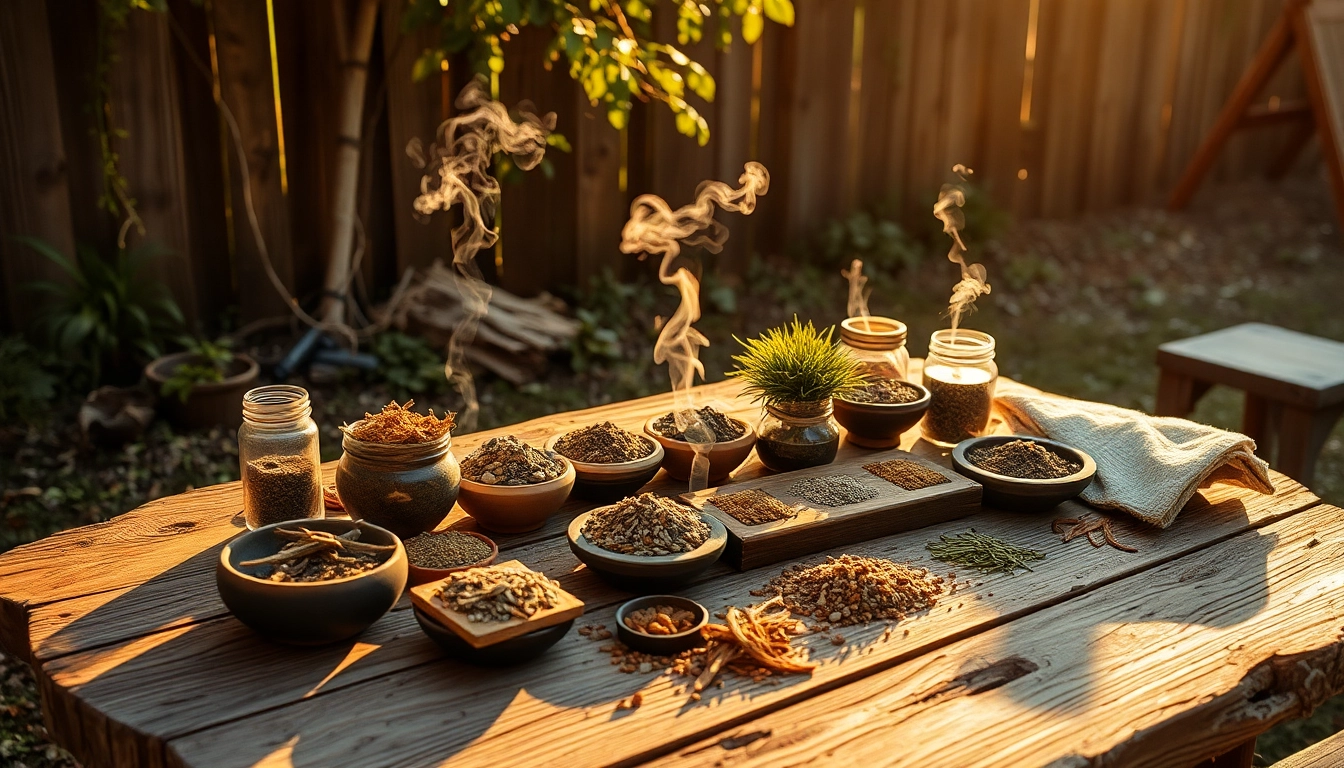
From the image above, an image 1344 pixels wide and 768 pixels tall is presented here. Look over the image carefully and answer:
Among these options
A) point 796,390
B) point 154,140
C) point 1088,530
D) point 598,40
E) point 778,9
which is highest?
point 778,9

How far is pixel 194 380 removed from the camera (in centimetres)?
Result: 405

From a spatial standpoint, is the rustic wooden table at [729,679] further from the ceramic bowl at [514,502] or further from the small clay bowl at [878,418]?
the small clay bowl at [878,418]

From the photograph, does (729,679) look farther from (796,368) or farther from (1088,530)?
(1088,530)

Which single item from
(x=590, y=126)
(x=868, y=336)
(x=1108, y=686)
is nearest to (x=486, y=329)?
(x=590, y=126)

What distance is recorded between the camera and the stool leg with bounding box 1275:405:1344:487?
12.1ft

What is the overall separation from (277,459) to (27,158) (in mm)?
2718

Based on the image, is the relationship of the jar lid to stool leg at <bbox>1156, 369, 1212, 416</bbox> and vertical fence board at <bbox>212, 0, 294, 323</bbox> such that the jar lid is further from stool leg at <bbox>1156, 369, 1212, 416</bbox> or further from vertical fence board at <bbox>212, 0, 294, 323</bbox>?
vertical fence board at <bbox>212, 0, 294, 323</bbox>

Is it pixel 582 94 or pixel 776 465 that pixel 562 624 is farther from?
pixel 582 94

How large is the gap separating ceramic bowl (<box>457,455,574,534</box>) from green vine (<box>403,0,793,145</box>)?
1.85 m

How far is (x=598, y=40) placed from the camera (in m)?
3.62

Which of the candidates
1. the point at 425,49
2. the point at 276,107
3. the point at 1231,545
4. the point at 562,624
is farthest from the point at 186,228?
the point at 1231,545

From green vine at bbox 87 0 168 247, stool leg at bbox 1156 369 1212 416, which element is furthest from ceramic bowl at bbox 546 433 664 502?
green vine at bbox 87 0 168 247

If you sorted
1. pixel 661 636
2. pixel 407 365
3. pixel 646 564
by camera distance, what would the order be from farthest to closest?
1. pixel 407 365
2. pixel 646 564
3. pixel 661 636

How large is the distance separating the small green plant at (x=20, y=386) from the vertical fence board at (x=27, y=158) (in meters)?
0.23
